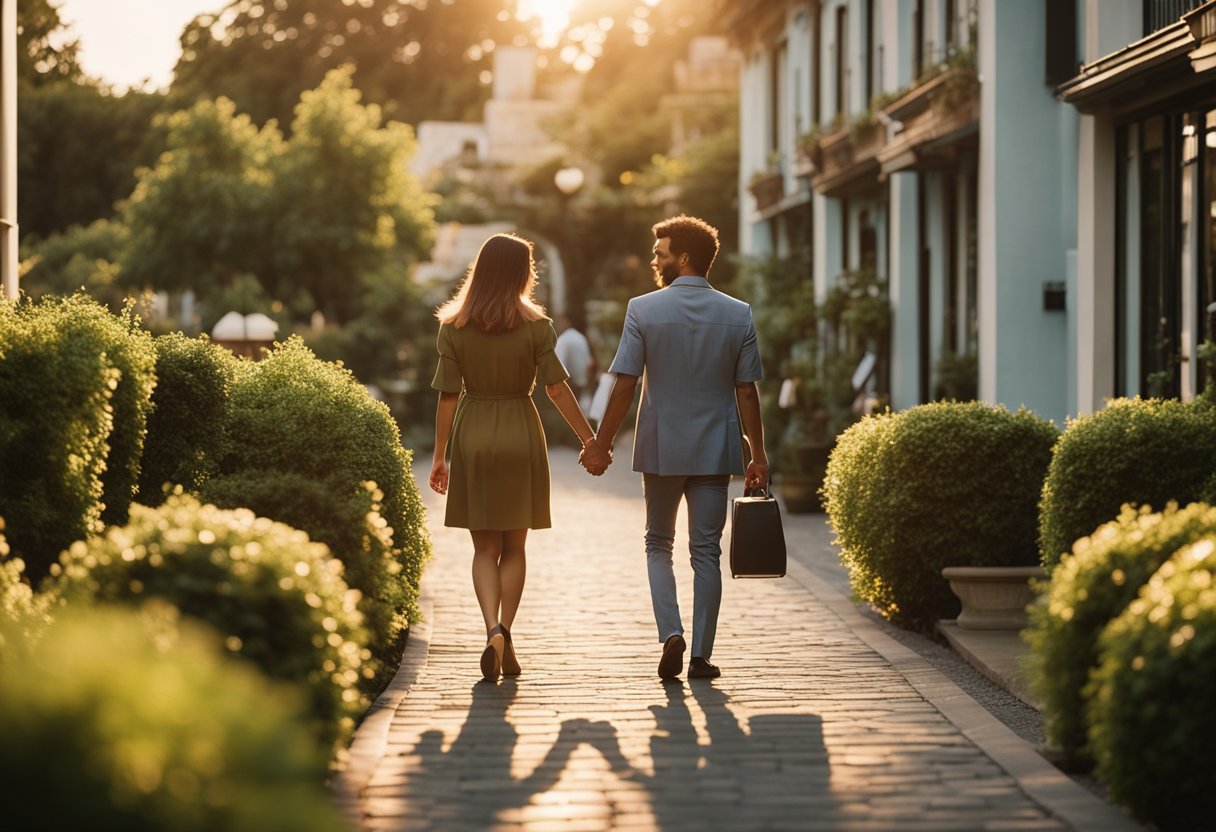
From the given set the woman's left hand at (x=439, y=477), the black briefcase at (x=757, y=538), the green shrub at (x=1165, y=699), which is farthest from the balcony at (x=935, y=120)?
the green shrub at (x=1165, y=699)

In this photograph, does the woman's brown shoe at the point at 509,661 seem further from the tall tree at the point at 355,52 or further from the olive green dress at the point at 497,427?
the tall tree at the point at 355,52

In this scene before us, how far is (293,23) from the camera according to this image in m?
67.0

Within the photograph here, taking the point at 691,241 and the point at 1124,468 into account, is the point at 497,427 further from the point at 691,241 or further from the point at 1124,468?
the point at 1124,468

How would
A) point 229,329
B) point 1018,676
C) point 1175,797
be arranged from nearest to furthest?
point 1175,797 → point 1018,676 → point 229,329

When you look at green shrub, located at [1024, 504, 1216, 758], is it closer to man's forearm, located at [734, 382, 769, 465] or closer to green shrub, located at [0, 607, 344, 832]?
man's forearm, located at [734, 382, 769, 465]

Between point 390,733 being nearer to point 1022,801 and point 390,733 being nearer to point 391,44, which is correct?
point 1022,801

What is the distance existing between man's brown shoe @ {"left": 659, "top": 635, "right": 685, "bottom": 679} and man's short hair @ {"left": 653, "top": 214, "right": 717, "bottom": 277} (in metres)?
1.74

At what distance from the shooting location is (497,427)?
8688 millimetres

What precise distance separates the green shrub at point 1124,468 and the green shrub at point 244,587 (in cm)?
402

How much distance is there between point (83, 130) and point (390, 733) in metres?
61.5

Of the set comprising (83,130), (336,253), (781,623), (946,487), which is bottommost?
(781,623)

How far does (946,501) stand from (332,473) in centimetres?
324

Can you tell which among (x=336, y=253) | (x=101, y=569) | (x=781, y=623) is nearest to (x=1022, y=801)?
(x=101, y=569)

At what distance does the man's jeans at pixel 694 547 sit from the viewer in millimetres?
8594
